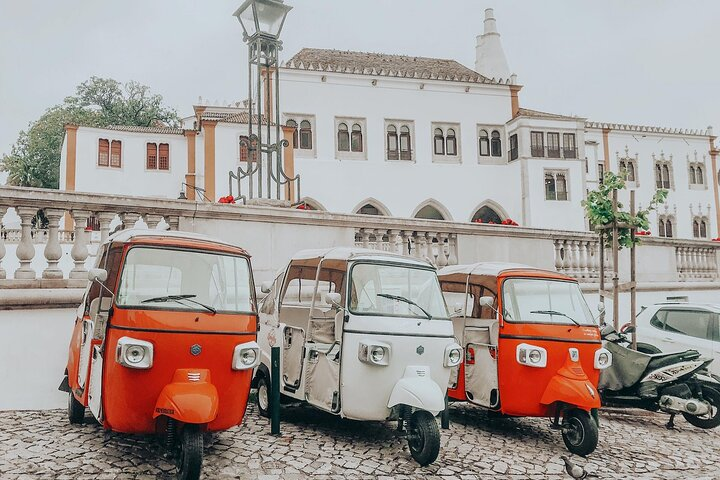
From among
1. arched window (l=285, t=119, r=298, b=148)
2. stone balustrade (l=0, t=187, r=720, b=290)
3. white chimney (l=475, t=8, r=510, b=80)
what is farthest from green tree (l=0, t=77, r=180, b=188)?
stone balustrade (l=0, t=187, r=720, b=290)

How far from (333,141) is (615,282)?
87.1ft

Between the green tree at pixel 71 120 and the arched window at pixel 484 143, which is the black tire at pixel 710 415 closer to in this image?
the arched window at pixel 484 143

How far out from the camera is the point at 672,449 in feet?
23.5

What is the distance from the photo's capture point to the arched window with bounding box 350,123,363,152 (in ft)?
117

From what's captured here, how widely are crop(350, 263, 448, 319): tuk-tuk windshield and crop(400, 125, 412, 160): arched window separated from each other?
3050 centimetres

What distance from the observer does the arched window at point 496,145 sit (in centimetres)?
3895

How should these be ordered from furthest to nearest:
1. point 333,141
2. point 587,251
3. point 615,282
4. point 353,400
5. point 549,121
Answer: point 549,121
point 333,141
point 587,251
point 615,282
point 353,400

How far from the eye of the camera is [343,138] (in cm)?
3566

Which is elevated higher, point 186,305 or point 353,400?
point 186,305

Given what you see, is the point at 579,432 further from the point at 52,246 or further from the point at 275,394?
the point at 52,246

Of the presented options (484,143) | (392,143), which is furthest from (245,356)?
(484,143)

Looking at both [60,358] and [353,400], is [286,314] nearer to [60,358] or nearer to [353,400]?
[353,400]

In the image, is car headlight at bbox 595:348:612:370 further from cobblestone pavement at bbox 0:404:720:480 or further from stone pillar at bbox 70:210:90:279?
stone pillar at bbox 70:210:90:279

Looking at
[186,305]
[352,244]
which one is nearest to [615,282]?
[352,244]
